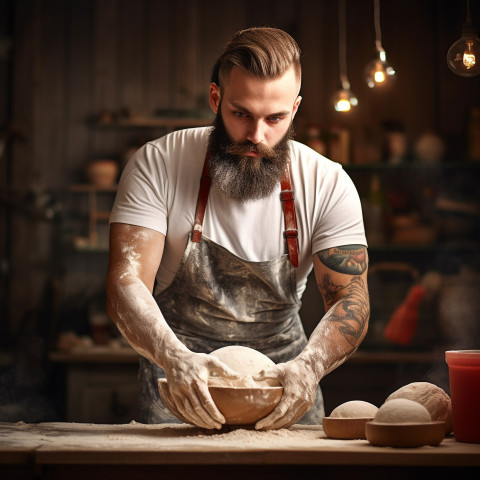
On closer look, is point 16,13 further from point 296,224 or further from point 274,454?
point 274,454

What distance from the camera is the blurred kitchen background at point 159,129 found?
4.44 metres

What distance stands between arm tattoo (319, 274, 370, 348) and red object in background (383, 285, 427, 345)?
2165mm

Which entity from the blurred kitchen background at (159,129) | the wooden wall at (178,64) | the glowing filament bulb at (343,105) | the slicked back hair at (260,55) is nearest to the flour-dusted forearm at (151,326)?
the slicked back hair at (260,55)

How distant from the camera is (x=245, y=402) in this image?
Answer: 168cm

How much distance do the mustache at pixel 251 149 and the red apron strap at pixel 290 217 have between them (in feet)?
0.42

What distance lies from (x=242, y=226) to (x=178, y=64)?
8.77 feet

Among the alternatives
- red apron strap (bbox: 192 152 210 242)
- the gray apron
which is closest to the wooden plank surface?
the gray apron

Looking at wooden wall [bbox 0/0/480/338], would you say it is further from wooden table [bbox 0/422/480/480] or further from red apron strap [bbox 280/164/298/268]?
wooden table [bbox 0/422/480/480]

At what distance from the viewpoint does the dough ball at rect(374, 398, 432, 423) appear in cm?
150

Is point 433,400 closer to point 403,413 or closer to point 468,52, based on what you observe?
point 403,413

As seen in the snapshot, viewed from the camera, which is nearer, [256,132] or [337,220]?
[256,132]

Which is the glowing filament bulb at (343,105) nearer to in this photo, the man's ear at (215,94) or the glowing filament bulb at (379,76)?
the glowing filament bulb at (379,76)

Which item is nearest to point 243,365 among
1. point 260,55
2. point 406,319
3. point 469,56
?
point 260,55

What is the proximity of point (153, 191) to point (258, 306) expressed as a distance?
0.48 metres
